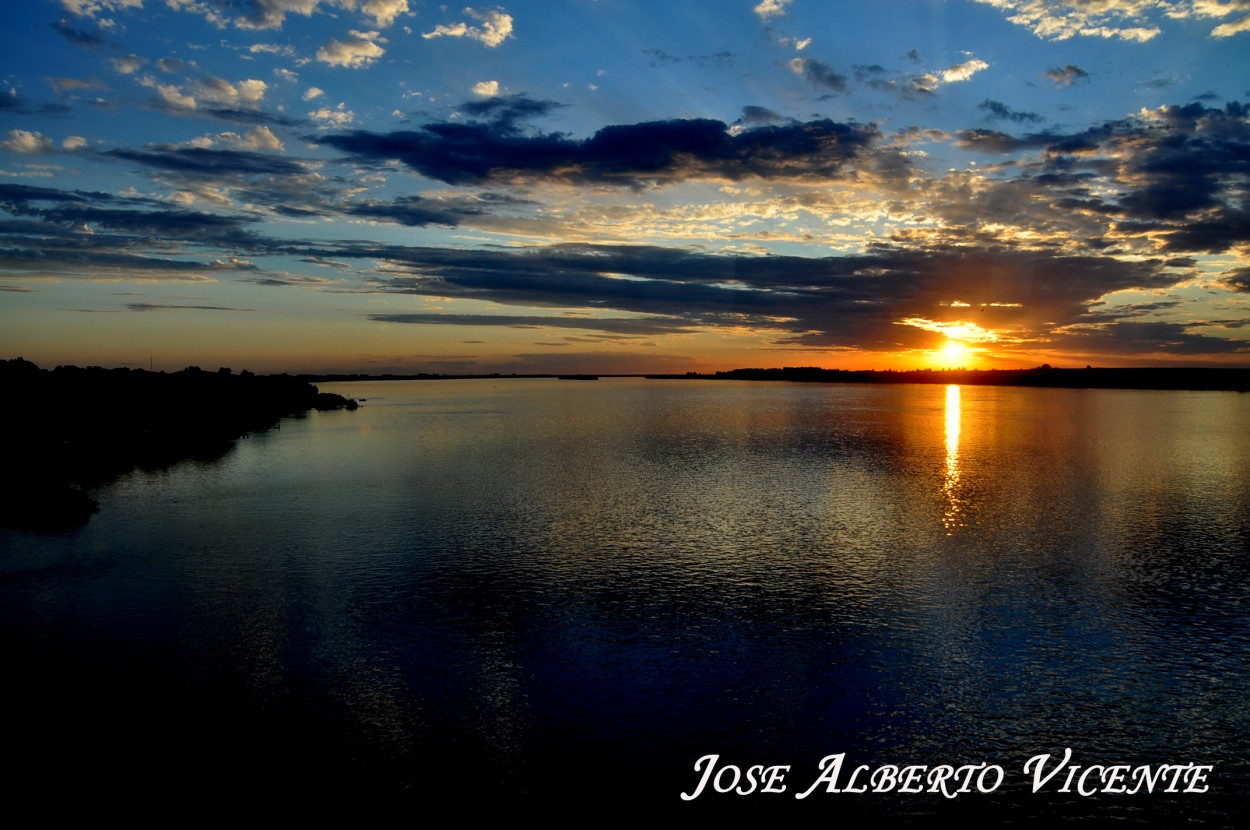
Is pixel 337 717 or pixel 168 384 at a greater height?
pixel 168 384

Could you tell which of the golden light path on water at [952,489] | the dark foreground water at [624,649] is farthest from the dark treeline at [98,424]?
the golden light path on water at [952,489]

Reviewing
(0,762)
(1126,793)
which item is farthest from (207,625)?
(1126,793)

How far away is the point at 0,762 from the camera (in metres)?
19.6

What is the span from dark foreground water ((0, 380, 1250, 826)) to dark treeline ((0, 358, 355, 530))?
18.4ft

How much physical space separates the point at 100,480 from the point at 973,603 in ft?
229

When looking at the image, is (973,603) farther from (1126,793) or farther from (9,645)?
(9,645)

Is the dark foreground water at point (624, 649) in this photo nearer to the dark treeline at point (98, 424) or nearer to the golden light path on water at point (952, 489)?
the golden light path on water at point (952, 489)

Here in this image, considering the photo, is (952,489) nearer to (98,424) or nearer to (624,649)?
(624,649)

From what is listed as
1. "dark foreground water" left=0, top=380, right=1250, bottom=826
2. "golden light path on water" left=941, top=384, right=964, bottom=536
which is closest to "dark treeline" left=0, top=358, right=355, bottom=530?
"dark foreground water" left=0, top=380, right=1250, bottom=826

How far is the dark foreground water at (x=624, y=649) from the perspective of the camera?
19297 millimetres

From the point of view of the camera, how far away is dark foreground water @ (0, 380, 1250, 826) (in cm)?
1930

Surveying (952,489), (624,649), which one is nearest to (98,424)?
(624,649)

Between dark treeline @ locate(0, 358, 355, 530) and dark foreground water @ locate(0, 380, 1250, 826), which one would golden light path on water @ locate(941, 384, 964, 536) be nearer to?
dark foreground water @ locate(0, 380, 1250, 826)

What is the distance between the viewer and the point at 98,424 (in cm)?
9169
